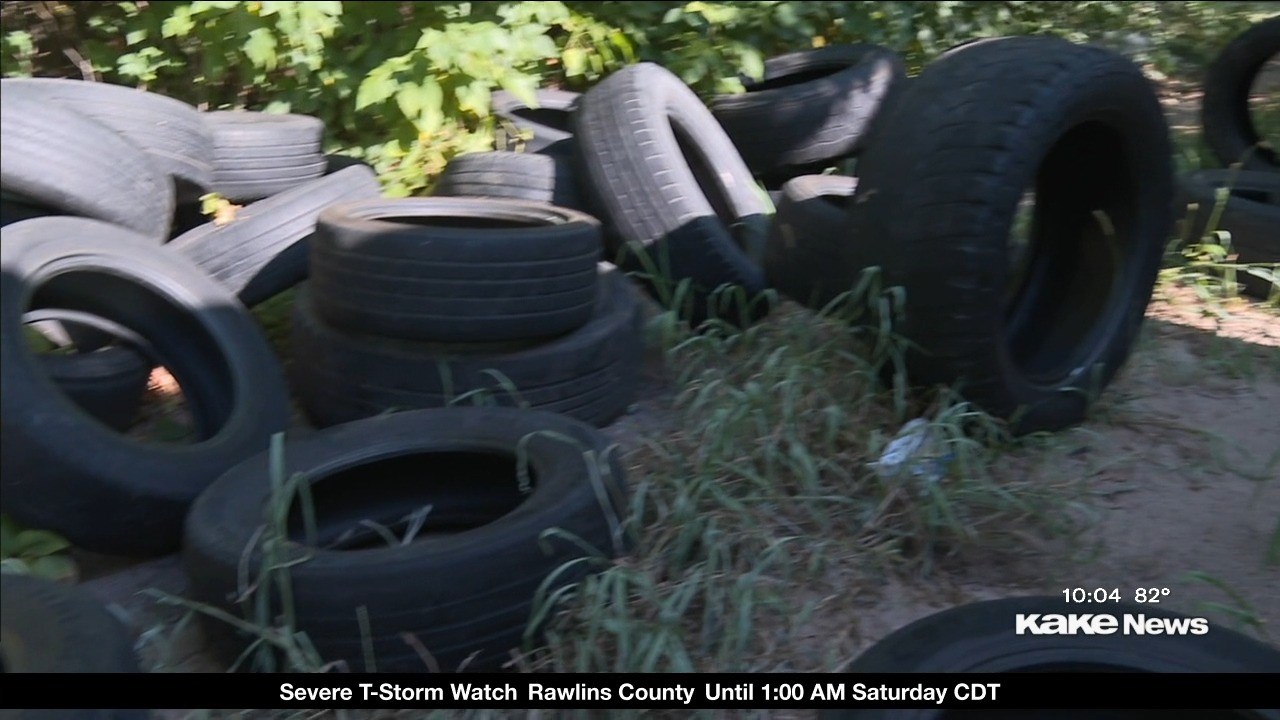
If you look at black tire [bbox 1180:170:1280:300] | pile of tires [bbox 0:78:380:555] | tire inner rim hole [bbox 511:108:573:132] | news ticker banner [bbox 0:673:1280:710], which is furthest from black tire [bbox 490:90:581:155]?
news ticker banner [bbox 0:673:1280:710]

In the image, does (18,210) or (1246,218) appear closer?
(18,210)

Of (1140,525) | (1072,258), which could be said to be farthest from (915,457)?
(1072,258)

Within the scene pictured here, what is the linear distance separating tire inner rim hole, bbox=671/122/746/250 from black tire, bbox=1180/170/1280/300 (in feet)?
6.43

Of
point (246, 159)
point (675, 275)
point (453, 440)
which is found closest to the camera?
point (453, 440)

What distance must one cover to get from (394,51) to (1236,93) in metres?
4.40

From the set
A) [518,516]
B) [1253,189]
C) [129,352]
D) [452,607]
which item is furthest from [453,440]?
[1253,189]

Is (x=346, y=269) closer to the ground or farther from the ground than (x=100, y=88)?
closer to the ground

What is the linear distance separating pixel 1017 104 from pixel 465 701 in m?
2.14

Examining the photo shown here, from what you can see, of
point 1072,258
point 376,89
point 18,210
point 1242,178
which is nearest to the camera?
point 18,210

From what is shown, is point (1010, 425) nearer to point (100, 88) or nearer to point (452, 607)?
point (452, 607)

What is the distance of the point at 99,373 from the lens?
3.25m

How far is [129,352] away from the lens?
132 inches

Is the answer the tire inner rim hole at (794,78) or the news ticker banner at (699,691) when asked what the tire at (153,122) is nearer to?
the news ticker banner at (699,691)

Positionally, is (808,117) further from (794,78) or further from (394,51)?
(394,51)
